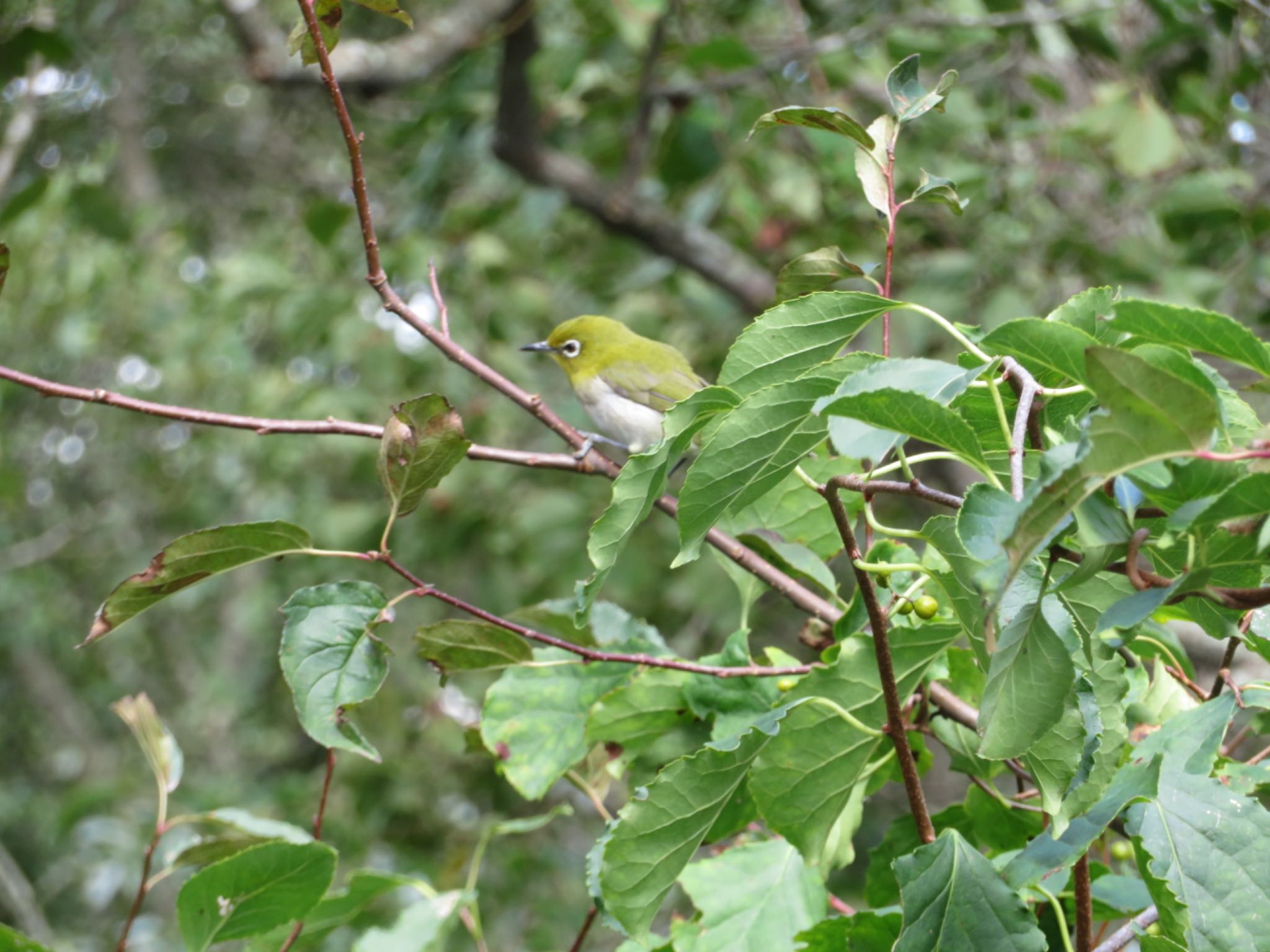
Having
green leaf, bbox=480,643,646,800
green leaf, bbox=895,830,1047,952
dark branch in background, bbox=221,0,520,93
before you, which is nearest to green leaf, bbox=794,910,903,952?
→ green leaf, bbox=895,830,1047,952

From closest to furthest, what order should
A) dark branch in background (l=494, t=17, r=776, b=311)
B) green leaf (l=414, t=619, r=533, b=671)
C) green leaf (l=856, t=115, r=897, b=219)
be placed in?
green leaf (l=856, t=115, r=897, b=219), green leaf (l=414, t=619, r=533, b=671), dark branch in background (l=494, t=17, r=776, b=311)

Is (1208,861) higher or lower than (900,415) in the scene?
lower

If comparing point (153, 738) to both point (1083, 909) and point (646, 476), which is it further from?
point (1083, 909)

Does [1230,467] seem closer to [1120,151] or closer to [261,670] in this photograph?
[1120,151]

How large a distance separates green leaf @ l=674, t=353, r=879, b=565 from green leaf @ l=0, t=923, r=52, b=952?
645mm

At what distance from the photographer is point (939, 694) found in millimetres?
1122

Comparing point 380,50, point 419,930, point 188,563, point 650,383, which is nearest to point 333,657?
point 188,563

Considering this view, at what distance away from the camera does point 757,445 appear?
0.76 meters

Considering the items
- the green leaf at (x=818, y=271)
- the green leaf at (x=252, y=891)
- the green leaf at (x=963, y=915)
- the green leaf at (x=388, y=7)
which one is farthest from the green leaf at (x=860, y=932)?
the green leaf at (x=388, y=7)

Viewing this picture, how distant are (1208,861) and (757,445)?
16.6 inches

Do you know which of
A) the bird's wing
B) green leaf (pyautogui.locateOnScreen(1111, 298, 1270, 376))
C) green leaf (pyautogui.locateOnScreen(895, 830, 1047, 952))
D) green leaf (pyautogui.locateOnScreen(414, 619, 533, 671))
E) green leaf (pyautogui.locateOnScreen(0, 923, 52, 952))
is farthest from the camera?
the bird's wing

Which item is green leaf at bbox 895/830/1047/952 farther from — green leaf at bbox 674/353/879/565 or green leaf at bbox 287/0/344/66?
green leaf at bbox 287/0/344/66

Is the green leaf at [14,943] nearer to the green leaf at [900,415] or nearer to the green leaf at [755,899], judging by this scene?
the green leaf at [755,899]

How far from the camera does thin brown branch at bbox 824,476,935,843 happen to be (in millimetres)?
850
